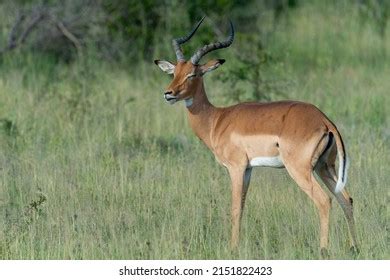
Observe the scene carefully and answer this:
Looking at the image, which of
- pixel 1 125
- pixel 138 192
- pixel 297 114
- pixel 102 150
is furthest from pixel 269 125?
pixel 1 125

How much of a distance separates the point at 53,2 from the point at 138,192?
18.7 ft

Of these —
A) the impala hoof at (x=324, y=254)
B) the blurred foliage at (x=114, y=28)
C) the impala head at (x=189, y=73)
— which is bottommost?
the impala hoof at (x=324, y=254)

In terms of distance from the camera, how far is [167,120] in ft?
32.5

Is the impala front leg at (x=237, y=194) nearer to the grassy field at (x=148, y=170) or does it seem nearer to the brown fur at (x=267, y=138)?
the brown fur at (x=267, y=138)

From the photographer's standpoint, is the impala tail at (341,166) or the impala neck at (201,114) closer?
the impala tail at (341,166)

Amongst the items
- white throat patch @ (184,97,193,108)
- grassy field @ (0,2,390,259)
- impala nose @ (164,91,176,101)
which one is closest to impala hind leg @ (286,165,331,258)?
grassy field @ (0,2,390,259)

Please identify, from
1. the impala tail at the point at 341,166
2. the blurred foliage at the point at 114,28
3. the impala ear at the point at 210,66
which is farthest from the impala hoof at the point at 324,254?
the blurred foliage at the point at 114,28

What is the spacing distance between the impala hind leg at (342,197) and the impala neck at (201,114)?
0.85 m

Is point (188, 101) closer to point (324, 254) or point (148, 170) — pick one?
point (148, 170)

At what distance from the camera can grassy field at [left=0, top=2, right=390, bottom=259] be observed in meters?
6.23

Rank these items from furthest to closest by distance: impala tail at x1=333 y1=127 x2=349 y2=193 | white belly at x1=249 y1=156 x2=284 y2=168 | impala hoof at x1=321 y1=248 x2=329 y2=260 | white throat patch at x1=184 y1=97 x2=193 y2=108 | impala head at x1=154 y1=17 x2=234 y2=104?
white throat patch at x1=184 y1=97 x2=193 y2=108
impala head at x1=154 y1=17 x2=234 y2=104
white belly at x1=249 y1=156 x2=284 y2=168
impala tail at x1=333 y1=127 x2=349 y2=193
impala hoof at x1=321 y1=248 x2=329 y2=260

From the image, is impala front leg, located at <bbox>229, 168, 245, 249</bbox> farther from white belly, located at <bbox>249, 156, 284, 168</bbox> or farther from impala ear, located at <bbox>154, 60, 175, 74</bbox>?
impala ear, located at <bbox>154, 60, 175, 74</bbox>

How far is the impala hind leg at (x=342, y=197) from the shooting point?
6234 millimetres

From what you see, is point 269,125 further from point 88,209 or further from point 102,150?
point 102,150
